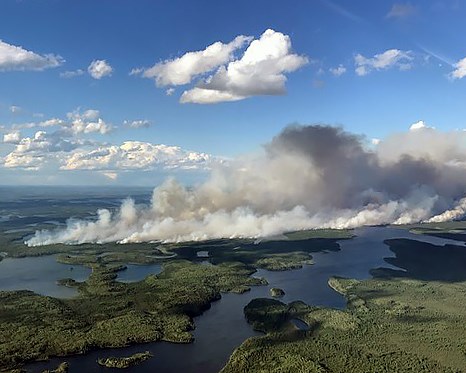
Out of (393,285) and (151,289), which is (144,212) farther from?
(393,285)

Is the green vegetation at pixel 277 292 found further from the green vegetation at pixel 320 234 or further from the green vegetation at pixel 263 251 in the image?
the green vegetation at pixel 320 234

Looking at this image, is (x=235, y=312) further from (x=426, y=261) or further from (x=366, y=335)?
(x=426, y=261)

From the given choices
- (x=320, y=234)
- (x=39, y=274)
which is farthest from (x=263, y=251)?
(x=39, y=274)

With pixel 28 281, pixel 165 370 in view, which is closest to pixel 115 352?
pixel 165 370

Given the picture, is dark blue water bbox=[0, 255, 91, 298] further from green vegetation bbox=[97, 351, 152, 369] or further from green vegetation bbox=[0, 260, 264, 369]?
Result: green vegetation bbox=[97, 351, 152, 369]

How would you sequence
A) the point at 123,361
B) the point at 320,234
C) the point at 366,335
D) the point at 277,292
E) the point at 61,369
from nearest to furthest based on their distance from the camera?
the point at 61,369
the point at 123,361
the point at 366,335
the point at 277,292
the point at 320,234

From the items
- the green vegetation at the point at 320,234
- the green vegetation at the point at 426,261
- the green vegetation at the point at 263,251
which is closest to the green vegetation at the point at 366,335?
the green vegetation at the point at 426,261

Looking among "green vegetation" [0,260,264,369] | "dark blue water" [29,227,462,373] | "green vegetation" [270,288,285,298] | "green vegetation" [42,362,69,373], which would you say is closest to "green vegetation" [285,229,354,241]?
"dark blue water" [29,227,462,373]
